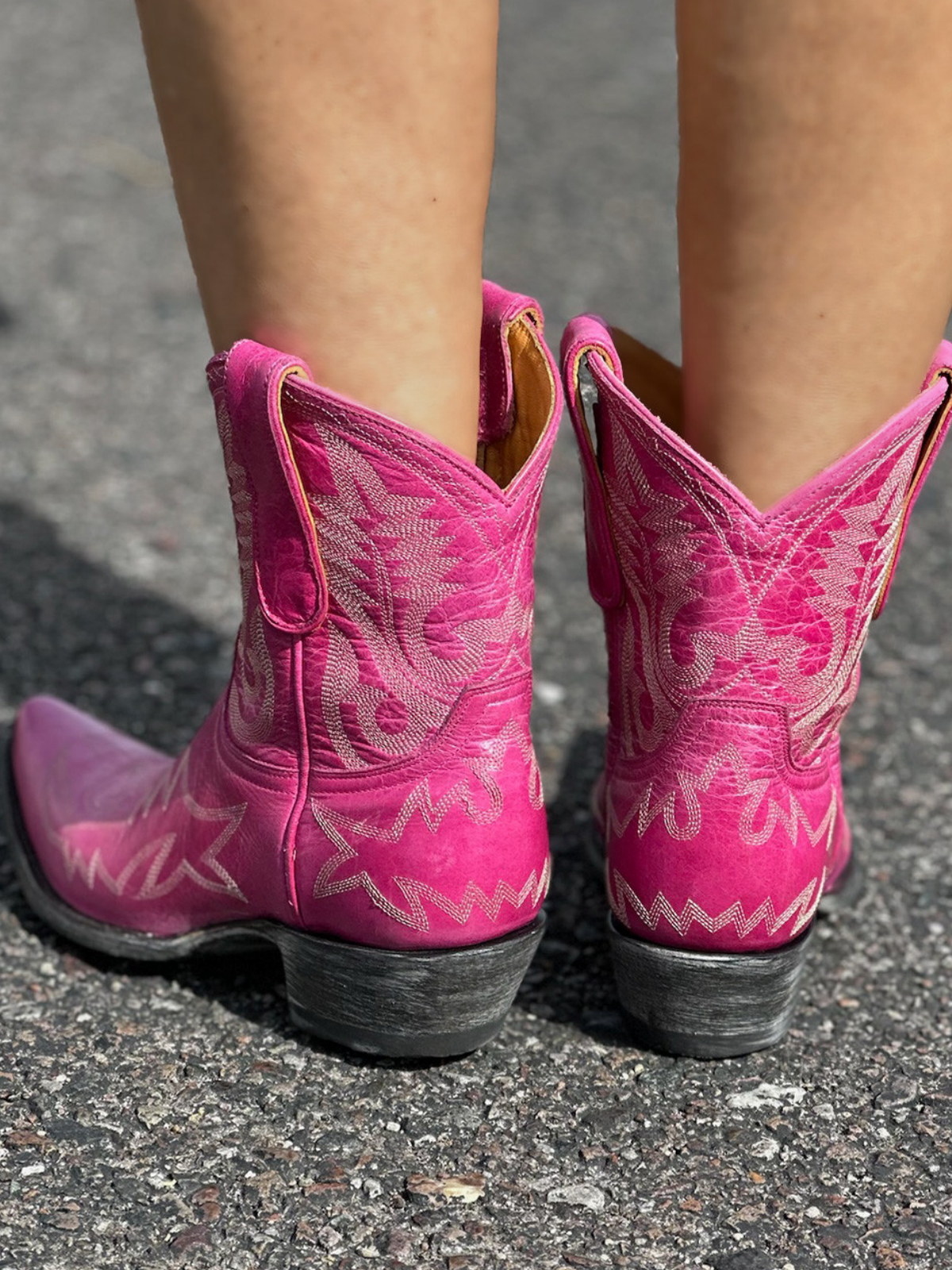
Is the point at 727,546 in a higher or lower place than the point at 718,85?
lower

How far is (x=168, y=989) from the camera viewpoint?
1302 millimetres

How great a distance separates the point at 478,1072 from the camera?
1.21 metres

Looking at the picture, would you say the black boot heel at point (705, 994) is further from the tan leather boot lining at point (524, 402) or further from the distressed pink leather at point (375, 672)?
the tan leather boot lining at point (524, 402)

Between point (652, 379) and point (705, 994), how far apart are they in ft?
1.77

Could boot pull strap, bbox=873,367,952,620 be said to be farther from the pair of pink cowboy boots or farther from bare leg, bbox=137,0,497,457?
bare leg, bbox=137,0,497,457

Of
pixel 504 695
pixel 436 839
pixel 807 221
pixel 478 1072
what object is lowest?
pixel 478 1072

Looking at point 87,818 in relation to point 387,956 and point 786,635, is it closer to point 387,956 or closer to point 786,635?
point 387,956

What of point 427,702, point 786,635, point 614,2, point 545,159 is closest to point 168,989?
point 427,702

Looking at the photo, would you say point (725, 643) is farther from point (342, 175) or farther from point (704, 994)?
point (342, 175)

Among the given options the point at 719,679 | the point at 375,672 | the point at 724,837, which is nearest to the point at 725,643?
the point at 719,679

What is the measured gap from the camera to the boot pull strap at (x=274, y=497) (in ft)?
3.35

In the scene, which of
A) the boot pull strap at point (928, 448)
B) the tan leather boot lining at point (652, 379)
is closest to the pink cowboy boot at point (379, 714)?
the tan leather boot lining at point (652, 379)

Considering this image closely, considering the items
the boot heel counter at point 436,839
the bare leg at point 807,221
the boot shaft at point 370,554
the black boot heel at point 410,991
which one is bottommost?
the black boot heel at point 410,991

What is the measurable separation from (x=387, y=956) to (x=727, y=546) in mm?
432
